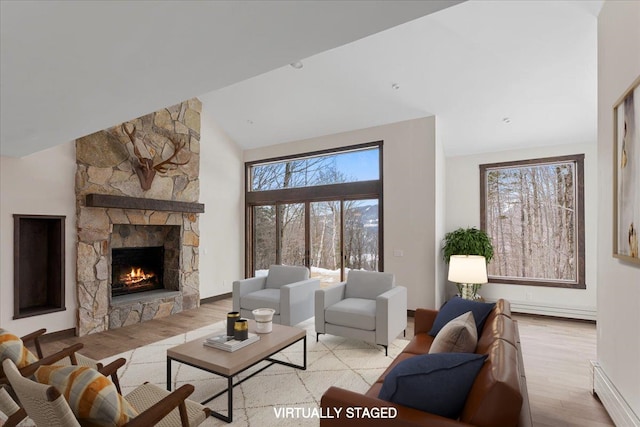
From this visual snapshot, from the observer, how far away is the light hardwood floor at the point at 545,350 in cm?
258

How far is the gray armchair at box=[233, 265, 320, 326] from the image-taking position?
4242mm

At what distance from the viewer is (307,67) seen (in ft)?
Result: 15.5

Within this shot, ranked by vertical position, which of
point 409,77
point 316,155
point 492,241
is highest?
point 409,77

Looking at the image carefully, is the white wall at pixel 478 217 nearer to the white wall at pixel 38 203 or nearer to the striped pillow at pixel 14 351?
the striped pillow at pixel 14 351

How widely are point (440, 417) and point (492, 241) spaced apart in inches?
189

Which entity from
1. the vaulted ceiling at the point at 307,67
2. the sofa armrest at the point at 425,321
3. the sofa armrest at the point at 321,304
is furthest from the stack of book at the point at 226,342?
the vaulted ceiling at the point at 307,67

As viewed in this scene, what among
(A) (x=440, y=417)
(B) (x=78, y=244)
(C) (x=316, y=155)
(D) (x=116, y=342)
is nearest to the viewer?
(A) (x=440, y=417)

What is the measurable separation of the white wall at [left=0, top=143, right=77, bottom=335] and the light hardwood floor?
13.2 inches

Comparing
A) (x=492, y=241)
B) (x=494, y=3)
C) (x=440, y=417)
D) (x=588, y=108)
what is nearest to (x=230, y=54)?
(x=440, y=417)

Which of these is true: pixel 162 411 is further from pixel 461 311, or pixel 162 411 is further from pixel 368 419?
pixel 461 311

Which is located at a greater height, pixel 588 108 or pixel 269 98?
pixel 269 98

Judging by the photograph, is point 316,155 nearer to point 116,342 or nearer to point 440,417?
point 116,342

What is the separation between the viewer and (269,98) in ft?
18.1

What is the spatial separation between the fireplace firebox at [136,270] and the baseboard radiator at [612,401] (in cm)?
591
